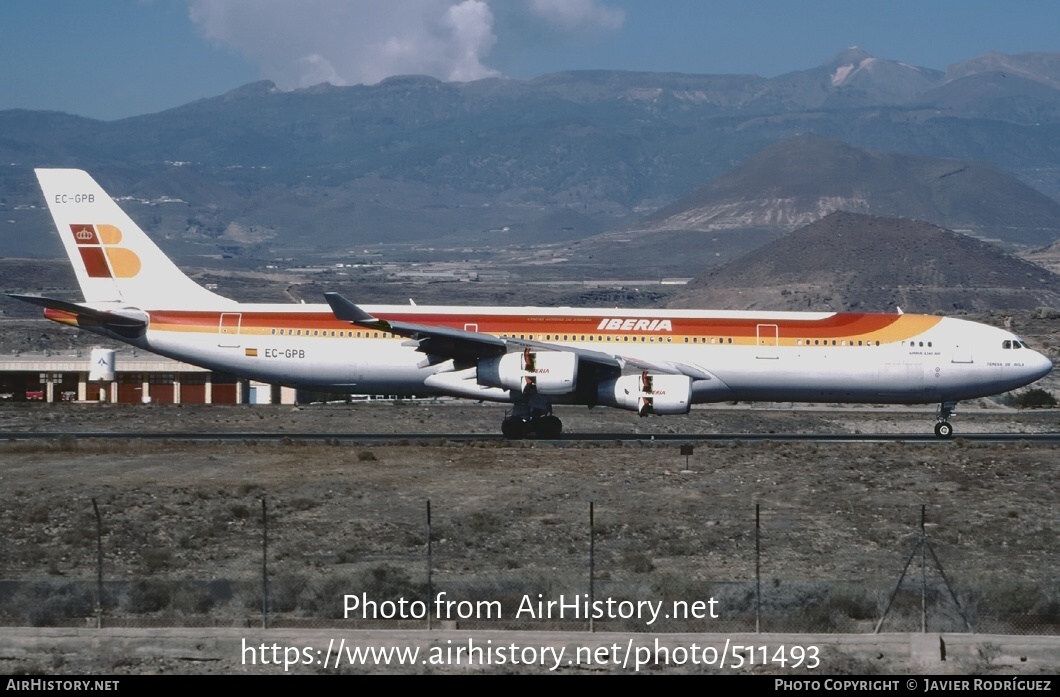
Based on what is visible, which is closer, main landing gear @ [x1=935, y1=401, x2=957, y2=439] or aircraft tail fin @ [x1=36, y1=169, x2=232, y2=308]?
main landing gear @ [x1=935, y1=401, x2=957, y2=439]

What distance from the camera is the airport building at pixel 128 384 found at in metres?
71.6

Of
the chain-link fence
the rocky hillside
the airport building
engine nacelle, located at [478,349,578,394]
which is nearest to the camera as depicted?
the chain-link fence

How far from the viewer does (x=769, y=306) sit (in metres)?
180

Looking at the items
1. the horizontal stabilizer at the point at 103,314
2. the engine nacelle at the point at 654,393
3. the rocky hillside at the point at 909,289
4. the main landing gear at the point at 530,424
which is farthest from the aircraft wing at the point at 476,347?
the rocky hillside at the point at 909,289

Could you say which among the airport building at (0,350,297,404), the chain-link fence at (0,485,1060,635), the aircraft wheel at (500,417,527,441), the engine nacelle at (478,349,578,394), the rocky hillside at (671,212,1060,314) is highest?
the rocky hillside at (671,212,1060,314)

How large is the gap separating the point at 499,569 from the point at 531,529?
3760mm

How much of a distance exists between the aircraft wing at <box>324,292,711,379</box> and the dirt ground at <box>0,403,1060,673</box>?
8.09 ft

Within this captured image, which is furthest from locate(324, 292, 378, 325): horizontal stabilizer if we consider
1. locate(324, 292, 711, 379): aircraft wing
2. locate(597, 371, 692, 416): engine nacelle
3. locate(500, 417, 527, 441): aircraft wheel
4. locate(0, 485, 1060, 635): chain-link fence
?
locate(0, 485, 1060, 635): chain-link fence

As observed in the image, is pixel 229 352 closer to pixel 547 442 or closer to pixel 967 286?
pixel 547 442

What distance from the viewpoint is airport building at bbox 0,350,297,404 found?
235 ft

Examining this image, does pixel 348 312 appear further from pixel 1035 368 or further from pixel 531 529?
pixel 1035 368

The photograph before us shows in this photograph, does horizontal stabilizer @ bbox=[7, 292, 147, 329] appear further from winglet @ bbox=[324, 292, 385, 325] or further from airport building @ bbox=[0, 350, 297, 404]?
airport building @ bbox=[0, 350, 297, 404]
